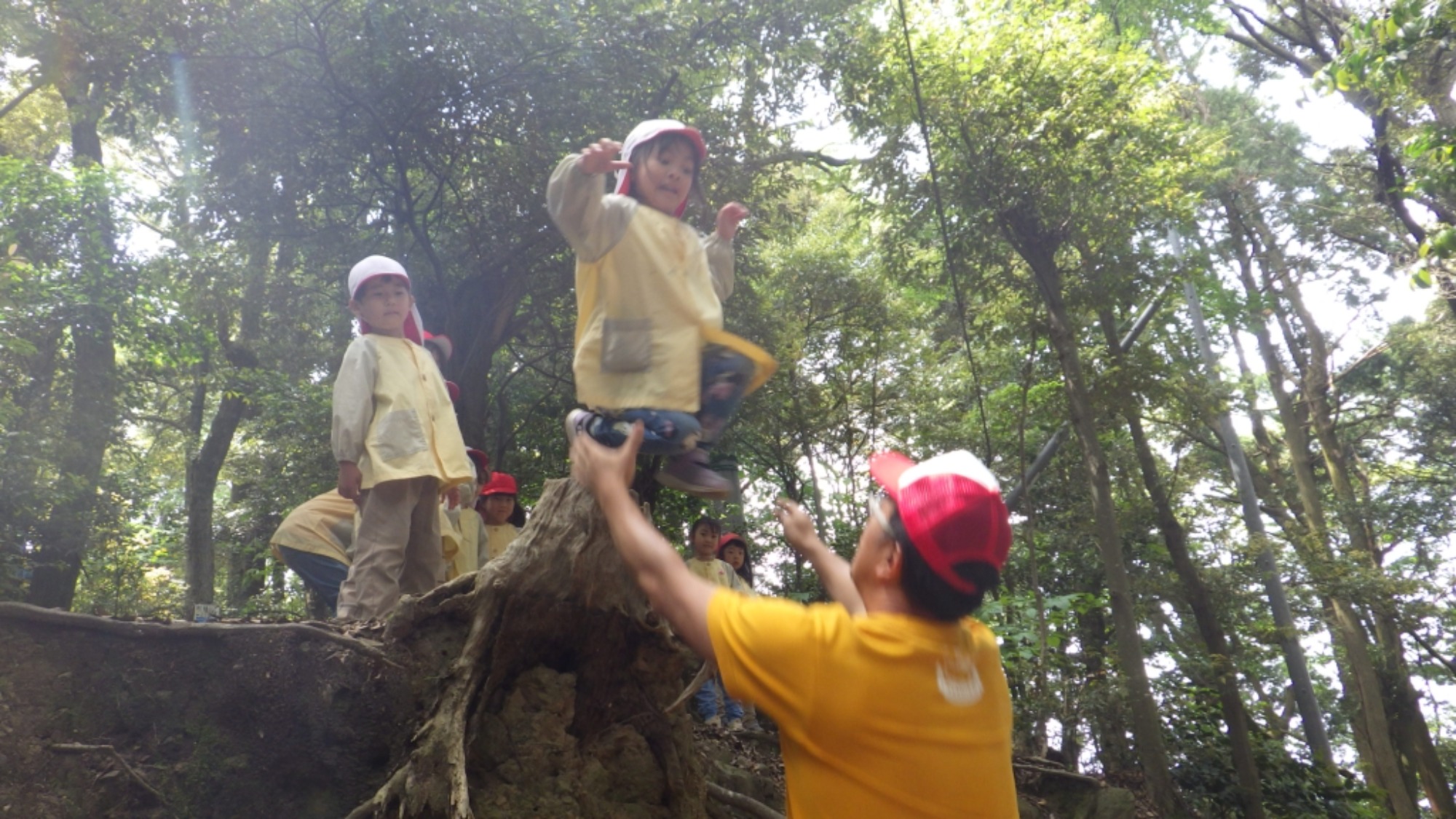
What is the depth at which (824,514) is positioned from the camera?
1156cm

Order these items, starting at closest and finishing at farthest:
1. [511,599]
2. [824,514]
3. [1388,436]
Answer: [511,599], [824,514], [1388,436]

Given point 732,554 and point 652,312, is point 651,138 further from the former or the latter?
point 732,554

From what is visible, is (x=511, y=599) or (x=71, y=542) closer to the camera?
(x=511, y=599)

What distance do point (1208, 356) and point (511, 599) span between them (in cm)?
1335

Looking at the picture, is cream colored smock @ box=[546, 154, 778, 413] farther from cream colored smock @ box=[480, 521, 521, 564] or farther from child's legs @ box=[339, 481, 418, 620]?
cream colored smock @ box=[480, 521, 521, 564]

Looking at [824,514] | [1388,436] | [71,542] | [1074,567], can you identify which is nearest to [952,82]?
[824,514]

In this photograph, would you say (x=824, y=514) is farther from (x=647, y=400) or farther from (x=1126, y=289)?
(x=647, y=400)

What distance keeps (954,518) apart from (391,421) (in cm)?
295

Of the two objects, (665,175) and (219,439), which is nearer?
(665,175)

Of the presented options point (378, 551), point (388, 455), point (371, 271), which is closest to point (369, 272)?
point (371, 271)

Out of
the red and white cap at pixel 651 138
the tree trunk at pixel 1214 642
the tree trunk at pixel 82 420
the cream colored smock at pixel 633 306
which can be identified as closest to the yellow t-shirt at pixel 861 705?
the cream colored smock at pixel 633 306

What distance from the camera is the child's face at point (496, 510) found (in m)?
6.10

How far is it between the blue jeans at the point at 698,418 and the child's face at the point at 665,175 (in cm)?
56

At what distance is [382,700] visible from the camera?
11.3ft
